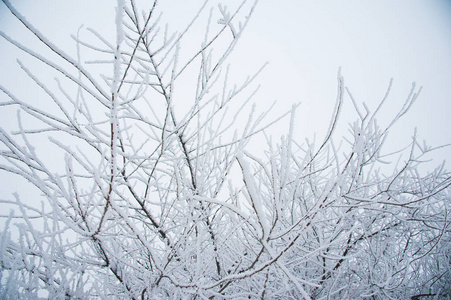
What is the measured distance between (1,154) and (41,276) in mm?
792

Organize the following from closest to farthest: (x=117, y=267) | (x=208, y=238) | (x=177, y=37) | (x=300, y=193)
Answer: (x=177, y=37), (x=117, y=267), (x=208, y=238), (x=300, y=193)

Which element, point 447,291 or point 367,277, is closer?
point 367,277

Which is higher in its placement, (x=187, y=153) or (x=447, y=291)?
(x=187, y=153)

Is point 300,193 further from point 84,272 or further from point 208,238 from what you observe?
point 84,272

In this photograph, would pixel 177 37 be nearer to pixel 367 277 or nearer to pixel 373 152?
pixel 373 152

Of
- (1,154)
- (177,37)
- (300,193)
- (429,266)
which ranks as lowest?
(429,266)

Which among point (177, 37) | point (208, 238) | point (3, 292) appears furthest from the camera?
point (208, 238)

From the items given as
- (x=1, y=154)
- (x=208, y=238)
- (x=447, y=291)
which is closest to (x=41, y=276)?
(x=1, y=154)

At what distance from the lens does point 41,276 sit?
142 centimetres

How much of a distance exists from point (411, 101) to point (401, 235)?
247 cm

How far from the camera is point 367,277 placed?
2725 mm

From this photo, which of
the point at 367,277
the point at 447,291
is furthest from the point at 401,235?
the point at 447,291

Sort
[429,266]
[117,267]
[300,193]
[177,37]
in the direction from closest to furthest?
[177,37] → [117,267] → [300,193] → [429,266]

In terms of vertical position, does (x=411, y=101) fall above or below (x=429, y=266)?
above
